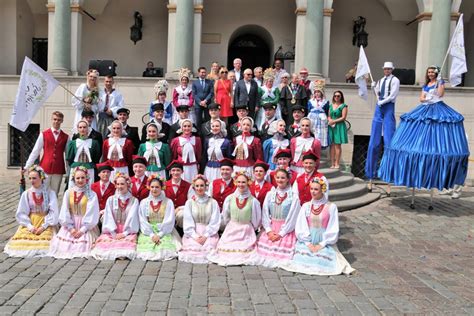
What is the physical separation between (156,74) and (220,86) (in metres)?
6.02

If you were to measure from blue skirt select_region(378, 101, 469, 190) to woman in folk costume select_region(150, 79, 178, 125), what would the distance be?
400cm

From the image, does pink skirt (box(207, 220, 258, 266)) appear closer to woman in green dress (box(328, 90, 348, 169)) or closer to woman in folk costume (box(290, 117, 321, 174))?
woman in folk costume (box(290, 117, 321, 174))

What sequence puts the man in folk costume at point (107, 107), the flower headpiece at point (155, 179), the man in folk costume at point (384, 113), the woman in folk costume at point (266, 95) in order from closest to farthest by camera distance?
the flower headpiece at point (155, 179) → the man in folk costume at point (107, 107) → the woman in folk costume at point (266, 95) → the man in folk costume at point (384, 113)

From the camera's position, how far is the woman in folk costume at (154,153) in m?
6.36

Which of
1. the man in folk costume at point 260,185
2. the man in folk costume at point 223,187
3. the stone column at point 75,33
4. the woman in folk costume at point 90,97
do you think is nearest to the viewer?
the man in folk costume at point 260,185

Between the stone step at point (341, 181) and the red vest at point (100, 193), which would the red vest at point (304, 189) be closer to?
the red vest at point (100, 193)

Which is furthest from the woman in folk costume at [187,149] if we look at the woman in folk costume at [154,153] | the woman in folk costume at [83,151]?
the woman in folk costume at [83,151]

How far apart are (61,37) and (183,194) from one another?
27.2ft

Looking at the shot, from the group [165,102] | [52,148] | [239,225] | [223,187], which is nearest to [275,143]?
[223,187]

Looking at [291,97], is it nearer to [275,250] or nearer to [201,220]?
[201,220]

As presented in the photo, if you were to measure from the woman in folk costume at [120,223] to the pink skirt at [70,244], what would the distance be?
0.34 feet

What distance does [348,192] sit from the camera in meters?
8.75

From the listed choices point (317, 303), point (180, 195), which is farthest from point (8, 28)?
point (317, 303)

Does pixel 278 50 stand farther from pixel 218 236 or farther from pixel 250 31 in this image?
pixel 218 236
